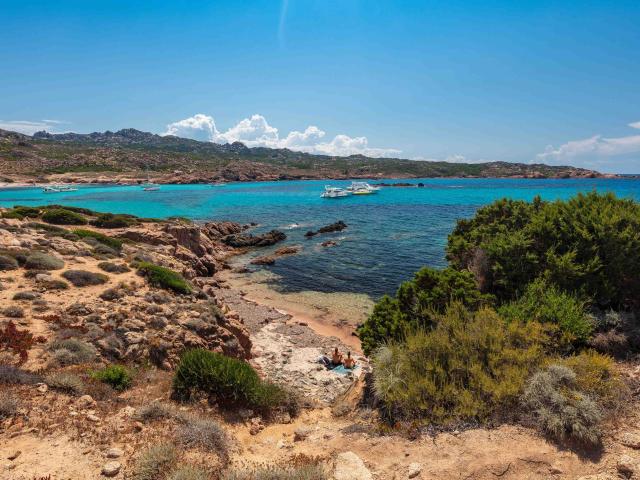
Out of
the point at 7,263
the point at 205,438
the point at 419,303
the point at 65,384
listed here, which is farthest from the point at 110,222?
the point at 205,438

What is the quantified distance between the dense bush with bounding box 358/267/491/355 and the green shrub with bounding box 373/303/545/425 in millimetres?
2049

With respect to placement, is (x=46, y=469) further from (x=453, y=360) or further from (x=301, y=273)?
(x=301, y=273)

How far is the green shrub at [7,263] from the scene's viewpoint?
47.8ft

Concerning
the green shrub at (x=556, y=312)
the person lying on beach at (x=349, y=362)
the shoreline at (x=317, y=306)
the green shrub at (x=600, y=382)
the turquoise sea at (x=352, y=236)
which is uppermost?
the green shrub at (x=556, y=312)

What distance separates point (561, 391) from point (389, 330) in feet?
17.6

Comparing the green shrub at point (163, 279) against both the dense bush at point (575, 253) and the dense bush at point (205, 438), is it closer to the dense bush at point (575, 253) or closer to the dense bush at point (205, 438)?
the dense bush at point (205, 438)

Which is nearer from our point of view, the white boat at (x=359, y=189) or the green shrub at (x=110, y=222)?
the green shrub at (x=110, y=222)

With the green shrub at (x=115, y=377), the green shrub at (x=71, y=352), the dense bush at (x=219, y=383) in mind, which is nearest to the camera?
the green shrub at (x=115, y=377)

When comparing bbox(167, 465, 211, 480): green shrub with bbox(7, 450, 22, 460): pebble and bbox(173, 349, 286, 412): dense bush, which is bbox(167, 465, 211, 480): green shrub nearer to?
bbox(7, 450, 22, 460): pebble

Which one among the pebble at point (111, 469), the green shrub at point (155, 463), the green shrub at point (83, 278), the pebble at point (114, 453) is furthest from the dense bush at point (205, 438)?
the green shrub at point (83, 278)

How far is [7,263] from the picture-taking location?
14.7 m

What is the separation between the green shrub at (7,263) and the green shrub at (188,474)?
46.4ft

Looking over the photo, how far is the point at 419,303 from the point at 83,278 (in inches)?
518

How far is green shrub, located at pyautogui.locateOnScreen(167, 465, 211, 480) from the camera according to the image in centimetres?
515
